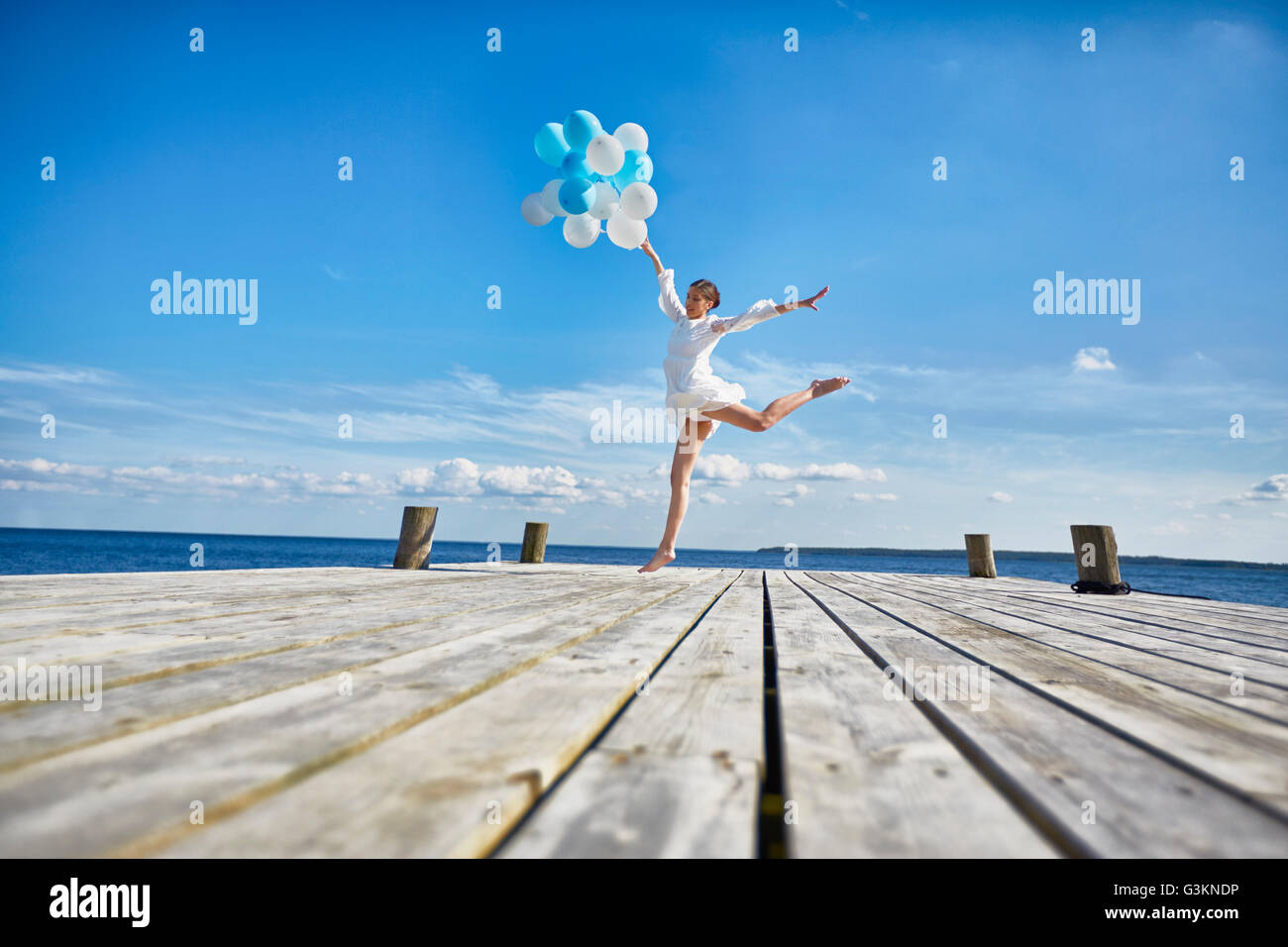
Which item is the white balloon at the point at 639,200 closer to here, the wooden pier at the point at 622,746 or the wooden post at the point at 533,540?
the wooden pier at the point at 622,746

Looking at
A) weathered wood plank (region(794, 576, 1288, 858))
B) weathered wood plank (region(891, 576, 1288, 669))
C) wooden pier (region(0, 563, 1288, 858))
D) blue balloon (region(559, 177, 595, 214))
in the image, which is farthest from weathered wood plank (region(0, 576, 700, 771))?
blue balloon (region(559, 177, 595, 214))

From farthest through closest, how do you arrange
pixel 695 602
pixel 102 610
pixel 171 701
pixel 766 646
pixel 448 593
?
pixel 448 593, pixel 695 602, pixel 102 610, pixel 766 646, pixel 171 701

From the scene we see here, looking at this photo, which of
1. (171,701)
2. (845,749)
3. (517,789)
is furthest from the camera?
(171,701)

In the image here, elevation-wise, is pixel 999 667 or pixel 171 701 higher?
pixel 171 701

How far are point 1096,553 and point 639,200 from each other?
492 cm

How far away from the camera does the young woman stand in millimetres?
4801

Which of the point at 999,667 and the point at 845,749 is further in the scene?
the point at 999,667

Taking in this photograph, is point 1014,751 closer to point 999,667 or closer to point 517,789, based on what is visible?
point 517,789

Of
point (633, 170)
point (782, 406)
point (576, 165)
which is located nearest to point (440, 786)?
point (782, 406)

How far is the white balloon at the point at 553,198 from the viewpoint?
545 centimetres

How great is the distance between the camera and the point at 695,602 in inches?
123
